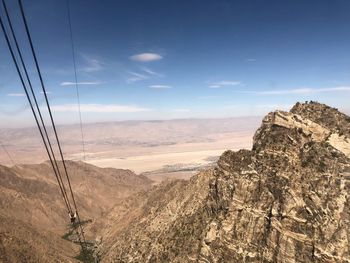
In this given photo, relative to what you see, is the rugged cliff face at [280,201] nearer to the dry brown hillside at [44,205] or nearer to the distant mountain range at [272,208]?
the distant mountain range at [272,208]

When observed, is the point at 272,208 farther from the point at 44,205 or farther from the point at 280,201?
the point at 44,205

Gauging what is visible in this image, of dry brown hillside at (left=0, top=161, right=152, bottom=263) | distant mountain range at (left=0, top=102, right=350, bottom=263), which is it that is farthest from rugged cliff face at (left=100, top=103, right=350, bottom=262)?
dry brown hillside at (left=0, top=161, right=152, bottom=263)

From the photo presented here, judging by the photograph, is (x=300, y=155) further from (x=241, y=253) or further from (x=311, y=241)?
(x=241, y=253)

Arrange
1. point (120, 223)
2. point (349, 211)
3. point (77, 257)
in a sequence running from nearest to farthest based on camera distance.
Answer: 1. point (349, 211)
2. point (77, 257)
3. point (120, 223)

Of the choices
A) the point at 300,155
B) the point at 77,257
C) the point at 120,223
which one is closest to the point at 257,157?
the point at 300,155

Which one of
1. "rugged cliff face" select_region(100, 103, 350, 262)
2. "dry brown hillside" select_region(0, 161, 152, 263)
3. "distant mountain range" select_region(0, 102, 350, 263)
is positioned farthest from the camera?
"dry brown hillside" select_region(0, 161, 152, 263)

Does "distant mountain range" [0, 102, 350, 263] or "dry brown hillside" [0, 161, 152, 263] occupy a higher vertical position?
"distant mountain range" [0, 102, 350, 263]

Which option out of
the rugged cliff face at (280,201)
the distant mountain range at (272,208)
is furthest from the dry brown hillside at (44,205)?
the rugged cliff face at (280,201)

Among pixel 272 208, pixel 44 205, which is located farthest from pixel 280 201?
pixel 44 205

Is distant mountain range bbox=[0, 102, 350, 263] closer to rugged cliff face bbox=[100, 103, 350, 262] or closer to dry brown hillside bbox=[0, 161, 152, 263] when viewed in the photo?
rugged cliff face bbox=[100, 103, 350, 262]

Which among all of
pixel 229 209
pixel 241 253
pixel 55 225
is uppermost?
pixel 229 209
